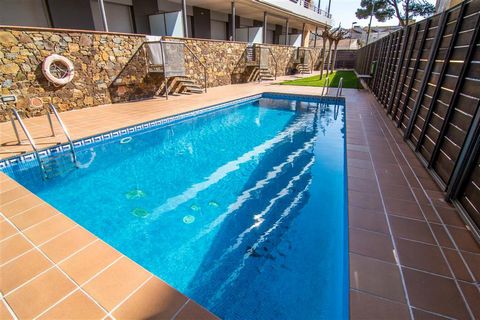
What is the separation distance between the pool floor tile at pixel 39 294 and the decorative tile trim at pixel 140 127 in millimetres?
2882

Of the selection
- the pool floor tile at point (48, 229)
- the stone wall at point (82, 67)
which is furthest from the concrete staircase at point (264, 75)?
the pool floor tile at point (48, 229)

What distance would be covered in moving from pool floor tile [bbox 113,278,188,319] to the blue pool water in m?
0.43

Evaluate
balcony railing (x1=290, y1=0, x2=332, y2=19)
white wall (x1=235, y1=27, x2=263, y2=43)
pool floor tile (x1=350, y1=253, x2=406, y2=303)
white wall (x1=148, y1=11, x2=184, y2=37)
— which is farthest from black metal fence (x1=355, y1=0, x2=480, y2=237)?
balcony railing (x1=290, y1=0, x2=332, y2=19)

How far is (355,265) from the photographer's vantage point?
5.72 feet

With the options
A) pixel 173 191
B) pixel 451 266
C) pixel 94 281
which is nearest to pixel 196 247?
pixel 94 281

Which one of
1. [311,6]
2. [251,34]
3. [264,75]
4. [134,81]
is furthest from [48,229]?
[311,6]

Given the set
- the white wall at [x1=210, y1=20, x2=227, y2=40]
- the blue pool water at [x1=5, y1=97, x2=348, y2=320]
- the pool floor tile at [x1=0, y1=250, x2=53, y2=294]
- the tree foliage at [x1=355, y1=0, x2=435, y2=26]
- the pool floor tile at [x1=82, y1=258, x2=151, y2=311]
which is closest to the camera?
the pool floor tile at [x1=82, y1=258, x2=151, y2=311]

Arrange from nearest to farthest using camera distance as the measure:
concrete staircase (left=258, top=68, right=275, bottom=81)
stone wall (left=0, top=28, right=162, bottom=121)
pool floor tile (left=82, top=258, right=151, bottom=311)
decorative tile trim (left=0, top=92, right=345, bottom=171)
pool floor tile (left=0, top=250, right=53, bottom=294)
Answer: pool floor tile (left=82, top=258, right=151, bottom=311) < pool floor tile (left=0, top=250, right=53, bottom=294) < decorative tile trim (left=0, top=92, right=345, bottom=171) < stone wall (left=0, top=28, right=162, bottom=121) < concrete staircase (left=258, top=68, right=275, bottom=81)

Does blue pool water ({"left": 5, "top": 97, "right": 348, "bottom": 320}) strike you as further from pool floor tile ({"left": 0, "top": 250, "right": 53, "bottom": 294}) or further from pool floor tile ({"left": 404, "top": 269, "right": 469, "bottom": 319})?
pool floor tile ({"left": 0, "top": 250, "right": 53, "bottom": 294})

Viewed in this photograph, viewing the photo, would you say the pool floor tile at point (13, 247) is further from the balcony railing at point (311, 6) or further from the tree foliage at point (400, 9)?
the tree foliage at point (400, 9)

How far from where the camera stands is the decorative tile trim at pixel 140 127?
383 cm

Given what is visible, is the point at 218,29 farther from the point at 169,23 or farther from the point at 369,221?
the point at 369,221

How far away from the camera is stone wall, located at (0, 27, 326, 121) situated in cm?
549

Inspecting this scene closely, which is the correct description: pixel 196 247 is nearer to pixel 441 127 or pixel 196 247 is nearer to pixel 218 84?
pixel 441 127
